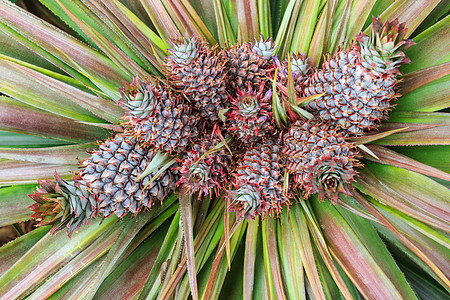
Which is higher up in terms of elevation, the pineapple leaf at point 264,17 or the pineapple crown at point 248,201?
the pineapple leaf at point 264,17

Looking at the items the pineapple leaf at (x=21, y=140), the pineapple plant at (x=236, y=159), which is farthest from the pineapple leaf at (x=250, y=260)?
the pineapple leaf at (x=21, y=140)

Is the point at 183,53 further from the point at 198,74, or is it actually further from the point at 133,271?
the point at 133,271

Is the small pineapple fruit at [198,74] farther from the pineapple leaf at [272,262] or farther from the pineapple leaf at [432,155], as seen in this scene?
the pineapple leaf at [432,155]

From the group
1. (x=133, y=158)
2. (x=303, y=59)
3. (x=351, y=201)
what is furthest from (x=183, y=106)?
(x=351, y=201)

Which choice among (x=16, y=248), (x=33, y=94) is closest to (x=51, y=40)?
(x=33, y=94)

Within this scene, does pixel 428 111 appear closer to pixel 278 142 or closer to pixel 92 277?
pixel 278 142

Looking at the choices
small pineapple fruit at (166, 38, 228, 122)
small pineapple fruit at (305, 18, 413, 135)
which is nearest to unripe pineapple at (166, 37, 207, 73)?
small pineapple fruit at (166, 38, 228, 122)
